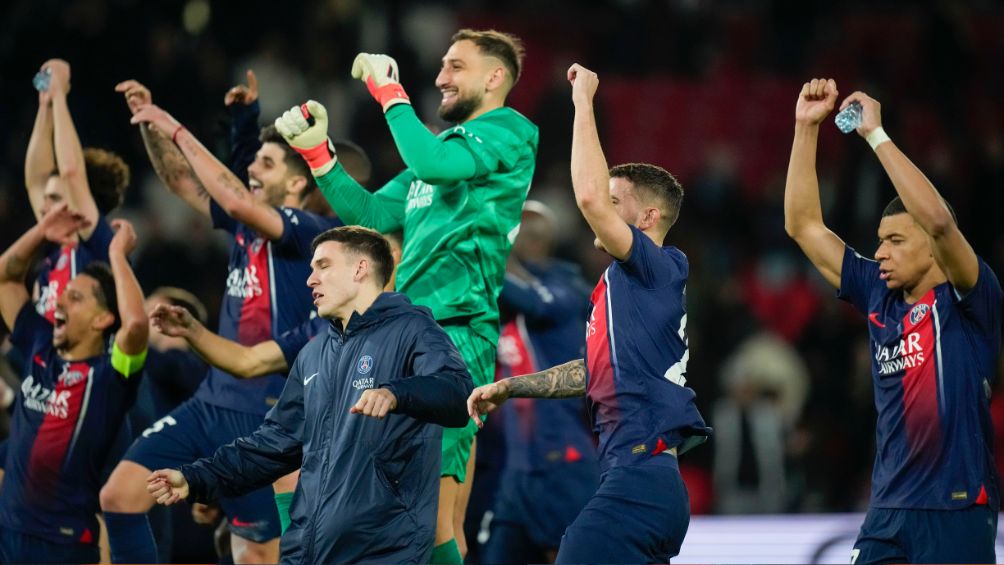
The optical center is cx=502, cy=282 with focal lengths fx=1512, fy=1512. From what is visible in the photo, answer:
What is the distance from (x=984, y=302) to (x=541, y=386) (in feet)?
6.27

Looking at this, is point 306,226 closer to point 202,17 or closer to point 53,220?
point 53,220

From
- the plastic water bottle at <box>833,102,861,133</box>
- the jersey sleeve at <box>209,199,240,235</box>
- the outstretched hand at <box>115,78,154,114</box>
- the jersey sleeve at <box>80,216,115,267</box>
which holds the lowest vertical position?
the jersey sleeve at <box>80,216,115,267</box>

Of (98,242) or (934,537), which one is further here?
(98,242)

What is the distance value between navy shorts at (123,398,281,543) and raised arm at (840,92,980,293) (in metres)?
3.60

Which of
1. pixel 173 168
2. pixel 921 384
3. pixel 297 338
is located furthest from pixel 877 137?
pixel 173 168

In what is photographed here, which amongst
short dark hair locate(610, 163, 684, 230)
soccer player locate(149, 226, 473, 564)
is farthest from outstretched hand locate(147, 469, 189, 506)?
short dark hair locate(610, 163, 684, 230)

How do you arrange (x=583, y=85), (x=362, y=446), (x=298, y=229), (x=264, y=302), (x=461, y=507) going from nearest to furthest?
1. (x=362, y=446)
2. (x=583, y=85)
3. (x=461, y=507)
4. (x=298, y=229)
5. (x=264, y=302)

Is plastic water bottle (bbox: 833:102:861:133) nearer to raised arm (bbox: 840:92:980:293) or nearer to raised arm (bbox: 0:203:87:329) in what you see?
raised arm (bbox: 840:92:980:293)

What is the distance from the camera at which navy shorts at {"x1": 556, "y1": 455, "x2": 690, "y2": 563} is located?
588cm

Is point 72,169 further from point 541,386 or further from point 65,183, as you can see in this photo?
point 541,386

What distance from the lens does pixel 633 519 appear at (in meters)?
5.93

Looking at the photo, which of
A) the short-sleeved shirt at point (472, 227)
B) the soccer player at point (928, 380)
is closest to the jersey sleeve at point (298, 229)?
the short-sleeved shirt at point (472, 227)

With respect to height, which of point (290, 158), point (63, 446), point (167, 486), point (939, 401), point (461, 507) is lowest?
point (461, 507)

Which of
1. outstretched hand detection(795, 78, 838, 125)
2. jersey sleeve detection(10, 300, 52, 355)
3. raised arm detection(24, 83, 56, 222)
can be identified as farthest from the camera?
raised arm detection(24, 83, 56, 222)
